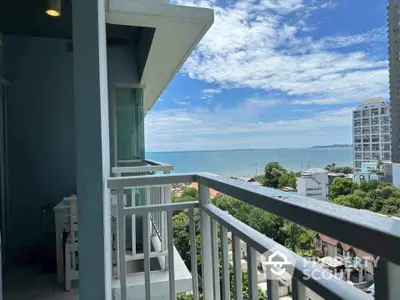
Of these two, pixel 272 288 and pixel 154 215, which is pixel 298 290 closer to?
pixel 272 288

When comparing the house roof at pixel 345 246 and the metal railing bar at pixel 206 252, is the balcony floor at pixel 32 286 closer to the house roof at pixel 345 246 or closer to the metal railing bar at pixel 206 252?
the metal railing bar at pixel 206 252

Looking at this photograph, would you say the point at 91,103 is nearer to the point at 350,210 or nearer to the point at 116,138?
the point at 350,210

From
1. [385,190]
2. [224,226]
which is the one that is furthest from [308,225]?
[224,226]

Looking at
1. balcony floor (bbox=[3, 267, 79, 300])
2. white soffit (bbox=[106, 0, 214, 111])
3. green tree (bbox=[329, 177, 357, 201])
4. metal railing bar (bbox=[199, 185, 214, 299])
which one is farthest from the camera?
balcony floor (bbox=[3, 267, 79, 300])

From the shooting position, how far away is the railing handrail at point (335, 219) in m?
0.51

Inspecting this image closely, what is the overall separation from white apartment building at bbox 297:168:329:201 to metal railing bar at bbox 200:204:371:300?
0.59ft

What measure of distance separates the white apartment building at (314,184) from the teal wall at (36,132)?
3.56 meters

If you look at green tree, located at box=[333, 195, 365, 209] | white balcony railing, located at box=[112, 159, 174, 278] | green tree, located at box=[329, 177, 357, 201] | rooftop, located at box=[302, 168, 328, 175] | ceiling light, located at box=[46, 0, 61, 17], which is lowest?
white balcony railing, located at box=[112, 159, 174, 278]

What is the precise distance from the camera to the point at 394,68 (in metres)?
0.98

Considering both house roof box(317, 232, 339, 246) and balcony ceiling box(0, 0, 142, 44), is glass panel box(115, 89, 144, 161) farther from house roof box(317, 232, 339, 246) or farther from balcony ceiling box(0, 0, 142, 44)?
house roof box(317, 232, 339, 246)

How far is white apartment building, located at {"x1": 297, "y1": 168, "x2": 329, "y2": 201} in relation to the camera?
36.2 inches

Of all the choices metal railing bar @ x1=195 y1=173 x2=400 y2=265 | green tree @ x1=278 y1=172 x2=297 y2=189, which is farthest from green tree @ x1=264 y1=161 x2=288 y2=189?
metal railing bar @ x1=195 y1=173 x2=400 y2=265

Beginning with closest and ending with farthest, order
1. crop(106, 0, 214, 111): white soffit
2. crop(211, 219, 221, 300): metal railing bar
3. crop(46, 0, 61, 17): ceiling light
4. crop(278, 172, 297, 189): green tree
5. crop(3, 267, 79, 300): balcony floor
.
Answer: crop(278, 172, 297, 189): green tree
crop(211, 219, 221, 300): metal railing bar
crop(106, 0, 214, 111): white soffit
crop(3, 267, 79, 300): balcony floor
crop(46, 0, 61, 17): ceiling light

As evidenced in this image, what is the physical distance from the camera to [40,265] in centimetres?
334
